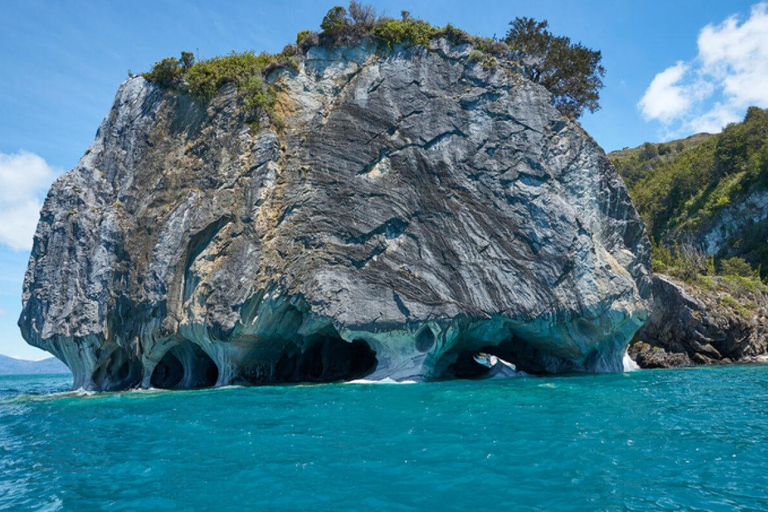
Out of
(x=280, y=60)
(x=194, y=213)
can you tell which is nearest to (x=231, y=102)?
(x=280, y=60)

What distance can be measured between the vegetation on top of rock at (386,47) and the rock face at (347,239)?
33.4 inches

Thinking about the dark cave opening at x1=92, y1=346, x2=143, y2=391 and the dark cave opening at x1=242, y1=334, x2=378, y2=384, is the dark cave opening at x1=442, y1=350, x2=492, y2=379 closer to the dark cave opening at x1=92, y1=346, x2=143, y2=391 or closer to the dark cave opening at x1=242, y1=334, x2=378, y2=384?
the dark cave opening at x1=242, y1=334, x2=378, y2=384

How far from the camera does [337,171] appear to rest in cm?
2734

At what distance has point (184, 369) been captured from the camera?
28.5 m

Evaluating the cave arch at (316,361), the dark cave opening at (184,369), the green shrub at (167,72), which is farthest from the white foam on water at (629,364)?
the green shrub at (167,72)

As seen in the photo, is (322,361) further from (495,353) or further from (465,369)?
(495,353)

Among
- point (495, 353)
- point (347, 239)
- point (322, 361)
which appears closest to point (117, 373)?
point (322, 361)

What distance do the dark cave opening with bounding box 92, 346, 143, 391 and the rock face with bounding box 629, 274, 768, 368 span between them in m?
31.9

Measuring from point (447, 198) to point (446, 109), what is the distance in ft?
18.4

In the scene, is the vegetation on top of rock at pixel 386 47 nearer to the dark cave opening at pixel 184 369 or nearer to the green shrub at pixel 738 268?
the dark cave opening at pixel 184 369

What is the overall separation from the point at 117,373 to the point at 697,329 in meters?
38.2

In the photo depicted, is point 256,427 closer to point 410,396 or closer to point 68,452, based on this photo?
point 68,452

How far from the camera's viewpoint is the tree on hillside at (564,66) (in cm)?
3234

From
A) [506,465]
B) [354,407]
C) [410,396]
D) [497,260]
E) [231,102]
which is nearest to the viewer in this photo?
[506,465]
